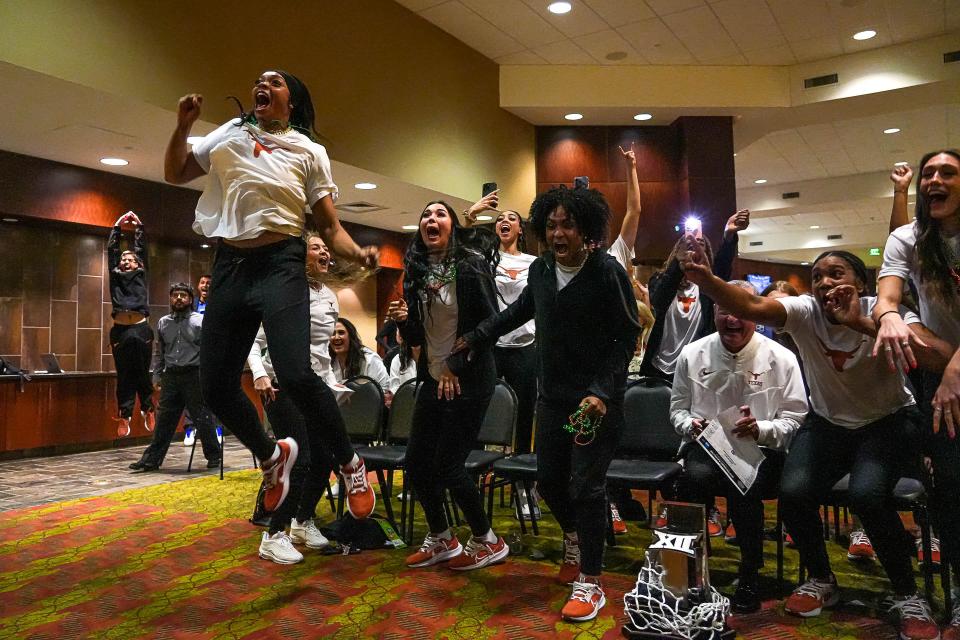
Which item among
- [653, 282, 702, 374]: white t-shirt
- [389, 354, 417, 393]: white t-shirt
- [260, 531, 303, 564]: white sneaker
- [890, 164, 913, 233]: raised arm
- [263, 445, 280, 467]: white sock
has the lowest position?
[260, 531, 303, 564]: white sneaker

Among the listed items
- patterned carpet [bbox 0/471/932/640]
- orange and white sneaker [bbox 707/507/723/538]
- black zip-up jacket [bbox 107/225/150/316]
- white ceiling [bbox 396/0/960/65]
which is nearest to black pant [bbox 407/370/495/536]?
patterned carpet [bbox 0/471/932/640]

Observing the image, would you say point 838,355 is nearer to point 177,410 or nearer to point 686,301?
point 686,301

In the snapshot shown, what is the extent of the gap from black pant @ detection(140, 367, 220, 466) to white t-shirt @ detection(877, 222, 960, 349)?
18.4ft

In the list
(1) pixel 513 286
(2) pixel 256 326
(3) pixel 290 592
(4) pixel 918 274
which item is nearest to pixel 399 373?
(1) pixel 513 286

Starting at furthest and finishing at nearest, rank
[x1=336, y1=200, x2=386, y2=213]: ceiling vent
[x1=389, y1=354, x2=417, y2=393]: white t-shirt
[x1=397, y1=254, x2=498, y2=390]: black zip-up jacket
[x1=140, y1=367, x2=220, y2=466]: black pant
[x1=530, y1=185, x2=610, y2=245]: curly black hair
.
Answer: [x1=336, y1=200, x2=386, y2=213]: ceiling vent < [x1=140, y1=367, x2=220, y2=466]: black pant < [x1=389, y1=354, x2=417, y2=393]: white t-shirt < [x1=397, y1=254, x2=498, y2=390]: black zip-up jacket < [x1=530, y1=185, x2=610, y2=245]: curly black hair

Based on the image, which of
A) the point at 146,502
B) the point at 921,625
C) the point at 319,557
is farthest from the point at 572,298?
the point at 146,502

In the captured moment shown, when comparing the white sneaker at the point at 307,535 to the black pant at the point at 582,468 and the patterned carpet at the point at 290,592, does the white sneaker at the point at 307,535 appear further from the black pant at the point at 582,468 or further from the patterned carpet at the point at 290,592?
the black pant at the point at 582,468

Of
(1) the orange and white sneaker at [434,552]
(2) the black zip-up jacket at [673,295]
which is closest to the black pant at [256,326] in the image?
(1) the orange and white sneaker at [434,552]

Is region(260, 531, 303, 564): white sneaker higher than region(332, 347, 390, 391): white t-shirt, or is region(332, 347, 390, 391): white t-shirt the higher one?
region(332, 347, 390, 391): white t-shirt

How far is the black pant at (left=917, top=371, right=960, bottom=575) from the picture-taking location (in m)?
2.29

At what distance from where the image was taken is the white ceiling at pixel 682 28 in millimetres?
7500

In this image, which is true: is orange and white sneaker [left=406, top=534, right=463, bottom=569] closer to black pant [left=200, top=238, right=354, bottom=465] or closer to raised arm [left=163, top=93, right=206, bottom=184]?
black pant [left=200, top=238, right=354, bottom=465]

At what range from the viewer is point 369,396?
4.20m

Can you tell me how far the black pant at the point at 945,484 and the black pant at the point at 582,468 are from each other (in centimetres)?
101
